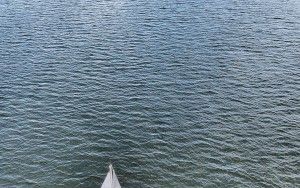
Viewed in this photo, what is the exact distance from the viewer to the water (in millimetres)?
49500

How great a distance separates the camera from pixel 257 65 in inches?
2849

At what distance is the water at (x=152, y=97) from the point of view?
49.5 metres

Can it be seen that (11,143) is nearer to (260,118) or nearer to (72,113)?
(72,113)

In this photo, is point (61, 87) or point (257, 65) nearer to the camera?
point (61, 87)

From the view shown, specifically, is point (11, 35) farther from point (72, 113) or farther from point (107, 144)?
point (107, 144)

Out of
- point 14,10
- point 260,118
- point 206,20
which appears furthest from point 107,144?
point 14,10

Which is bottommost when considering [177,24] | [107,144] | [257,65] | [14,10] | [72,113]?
[107,144]

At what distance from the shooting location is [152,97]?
63.6 metres

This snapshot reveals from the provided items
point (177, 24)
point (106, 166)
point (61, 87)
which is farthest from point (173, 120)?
point (177, 24)

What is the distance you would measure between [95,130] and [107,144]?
354cm

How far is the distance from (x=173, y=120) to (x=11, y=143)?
66.1 ft

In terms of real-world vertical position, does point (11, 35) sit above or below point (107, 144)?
above

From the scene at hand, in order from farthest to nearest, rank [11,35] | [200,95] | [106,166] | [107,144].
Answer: [11,35] < [200,95] < [107,144] < [106,166]

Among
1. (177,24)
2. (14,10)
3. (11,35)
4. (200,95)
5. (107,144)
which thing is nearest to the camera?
(107,144)
